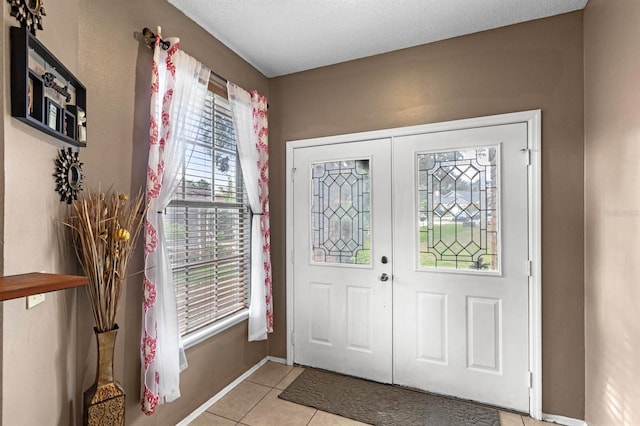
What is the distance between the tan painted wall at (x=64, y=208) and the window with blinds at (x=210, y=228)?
27cm

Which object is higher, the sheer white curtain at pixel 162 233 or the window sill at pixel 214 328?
the sheer white curtain at pixel 162 233

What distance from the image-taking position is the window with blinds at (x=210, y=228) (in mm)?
2139

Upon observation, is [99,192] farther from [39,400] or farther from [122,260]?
[39,400]

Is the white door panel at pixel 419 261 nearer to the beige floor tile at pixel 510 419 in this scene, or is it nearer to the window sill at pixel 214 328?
the beige floor tile at pixel 510 419

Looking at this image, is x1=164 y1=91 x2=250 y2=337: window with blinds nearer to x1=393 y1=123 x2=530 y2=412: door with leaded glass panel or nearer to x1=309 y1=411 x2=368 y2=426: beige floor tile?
x1=309 y1=411 x2=368 y2=426: beige floor tile

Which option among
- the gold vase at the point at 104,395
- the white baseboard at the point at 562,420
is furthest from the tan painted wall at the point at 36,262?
the white baseboard at the point at 562,420

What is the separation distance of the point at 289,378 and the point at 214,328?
86 centimetres

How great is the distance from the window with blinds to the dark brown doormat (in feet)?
2.96

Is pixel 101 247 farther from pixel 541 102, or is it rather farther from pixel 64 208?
pixel 541 102

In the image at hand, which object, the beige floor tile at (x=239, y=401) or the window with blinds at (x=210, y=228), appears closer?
the window with blinds at (x=210, y=228)

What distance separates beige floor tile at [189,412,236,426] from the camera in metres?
2.15

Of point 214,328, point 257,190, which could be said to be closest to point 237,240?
point 257,190

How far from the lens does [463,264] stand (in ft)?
7.89

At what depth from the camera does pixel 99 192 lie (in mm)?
1600
